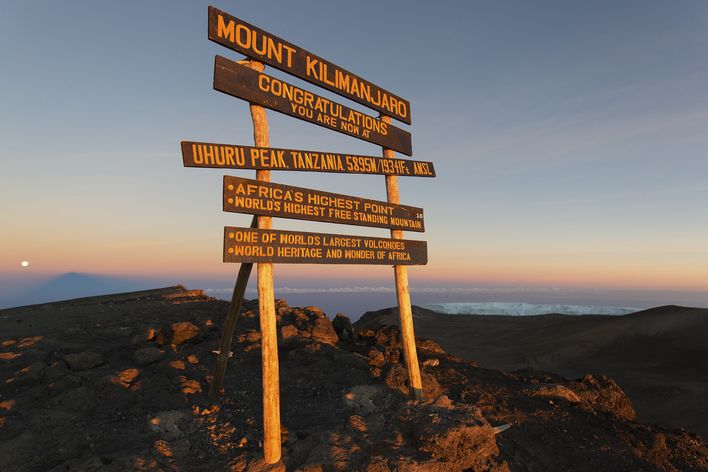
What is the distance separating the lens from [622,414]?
10.9 metres

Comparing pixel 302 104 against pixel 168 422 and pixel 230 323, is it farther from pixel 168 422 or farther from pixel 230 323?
pixel 168 422

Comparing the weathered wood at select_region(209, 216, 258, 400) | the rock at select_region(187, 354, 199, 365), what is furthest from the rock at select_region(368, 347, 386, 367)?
the rock at select_region(187, 354, 199, 365)

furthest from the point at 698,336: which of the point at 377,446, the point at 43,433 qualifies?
the point at 43,433

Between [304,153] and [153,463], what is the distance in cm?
452

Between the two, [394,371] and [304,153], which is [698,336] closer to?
[394,371]

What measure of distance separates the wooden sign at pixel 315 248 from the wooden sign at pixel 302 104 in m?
1.81

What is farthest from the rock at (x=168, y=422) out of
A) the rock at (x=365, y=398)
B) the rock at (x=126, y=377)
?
the rock at (x=365, y=398)

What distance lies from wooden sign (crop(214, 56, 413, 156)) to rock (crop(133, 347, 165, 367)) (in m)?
5.55

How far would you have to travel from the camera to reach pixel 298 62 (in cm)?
717

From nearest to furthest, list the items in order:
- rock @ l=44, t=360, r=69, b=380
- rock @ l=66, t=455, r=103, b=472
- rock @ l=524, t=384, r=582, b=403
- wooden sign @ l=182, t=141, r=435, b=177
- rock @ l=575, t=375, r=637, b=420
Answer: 1. rock @ l=66, t=455, r=103, b=472
2. wooden sign @ l=182, t=141, r=435, b=177
3. rock @ l=44, t=360, r=69, b=380
4. rock @ l=524, t=384, r=582, b=403
5. rock @ l=575, t=375, r=637, b=420

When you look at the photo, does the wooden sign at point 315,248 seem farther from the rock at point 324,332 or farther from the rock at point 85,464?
the rock at point 324,332

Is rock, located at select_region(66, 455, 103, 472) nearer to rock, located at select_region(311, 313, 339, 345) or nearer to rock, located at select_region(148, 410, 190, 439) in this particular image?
rock, located at select_region(148, 410, 190, 439)

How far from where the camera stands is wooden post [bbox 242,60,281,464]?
19.2ft

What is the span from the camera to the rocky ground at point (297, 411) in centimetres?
609
